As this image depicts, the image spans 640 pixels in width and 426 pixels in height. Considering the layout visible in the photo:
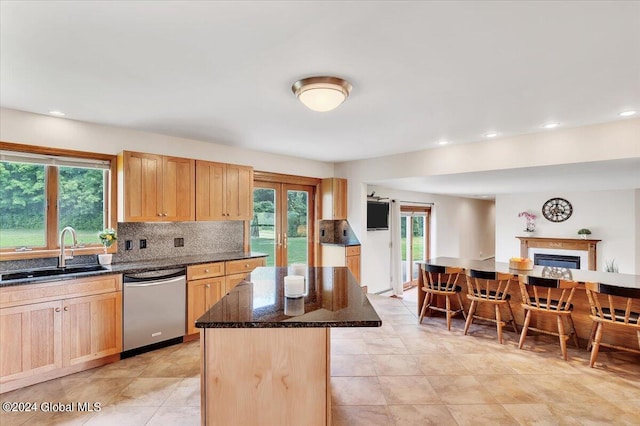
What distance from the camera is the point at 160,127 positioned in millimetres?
3717

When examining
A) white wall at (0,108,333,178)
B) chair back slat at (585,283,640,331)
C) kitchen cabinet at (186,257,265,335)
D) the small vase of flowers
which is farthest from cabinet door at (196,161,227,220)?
the small vase of flowers

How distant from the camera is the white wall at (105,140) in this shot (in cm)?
311

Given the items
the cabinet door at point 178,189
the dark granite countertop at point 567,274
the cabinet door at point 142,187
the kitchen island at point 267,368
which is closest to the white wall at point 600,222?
the dark granite countertop at point 567,274

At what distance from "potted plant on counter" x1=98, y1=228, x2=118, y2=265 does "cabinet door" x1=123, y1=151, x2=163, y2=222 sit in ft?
0.71

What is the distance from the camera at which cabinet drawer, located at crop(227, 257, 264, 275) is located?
4176 millimetres

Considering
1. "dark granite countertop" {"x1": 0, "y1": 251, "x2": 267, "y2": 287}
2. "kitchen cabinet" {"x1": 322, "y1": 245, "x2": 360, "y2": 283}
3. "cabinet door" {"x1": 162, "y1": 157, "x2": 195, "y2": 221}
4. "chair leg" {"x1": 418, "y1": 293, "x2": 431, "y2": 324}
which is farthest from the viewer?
"kitchen cabinet" {"x1": 322, "y1": 245, "x2": 360, "y2": 283}

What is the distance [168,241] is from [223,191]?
944 mm

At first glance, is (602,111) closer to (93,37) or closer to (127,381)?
(93,37)

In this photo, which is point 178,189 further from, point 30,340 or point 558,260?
point 558,260

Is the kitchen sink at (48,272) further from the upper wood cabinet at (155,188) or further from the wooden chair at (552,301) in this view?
the wooden chair at (552,301)

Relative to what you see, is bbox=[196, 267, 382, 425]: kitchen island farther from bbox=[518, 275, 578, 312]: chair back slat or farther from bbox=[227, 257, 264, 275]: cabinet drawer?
bbox=[518, 275, 578, 312]: chair back slat

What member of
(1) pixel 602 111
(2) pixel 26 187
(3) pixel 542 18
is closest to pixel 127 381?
(2) pixel 26 187

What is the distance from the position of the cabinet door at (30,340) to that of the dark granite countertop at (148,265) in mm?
216

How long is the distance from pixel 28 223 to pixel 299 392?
330 cm
